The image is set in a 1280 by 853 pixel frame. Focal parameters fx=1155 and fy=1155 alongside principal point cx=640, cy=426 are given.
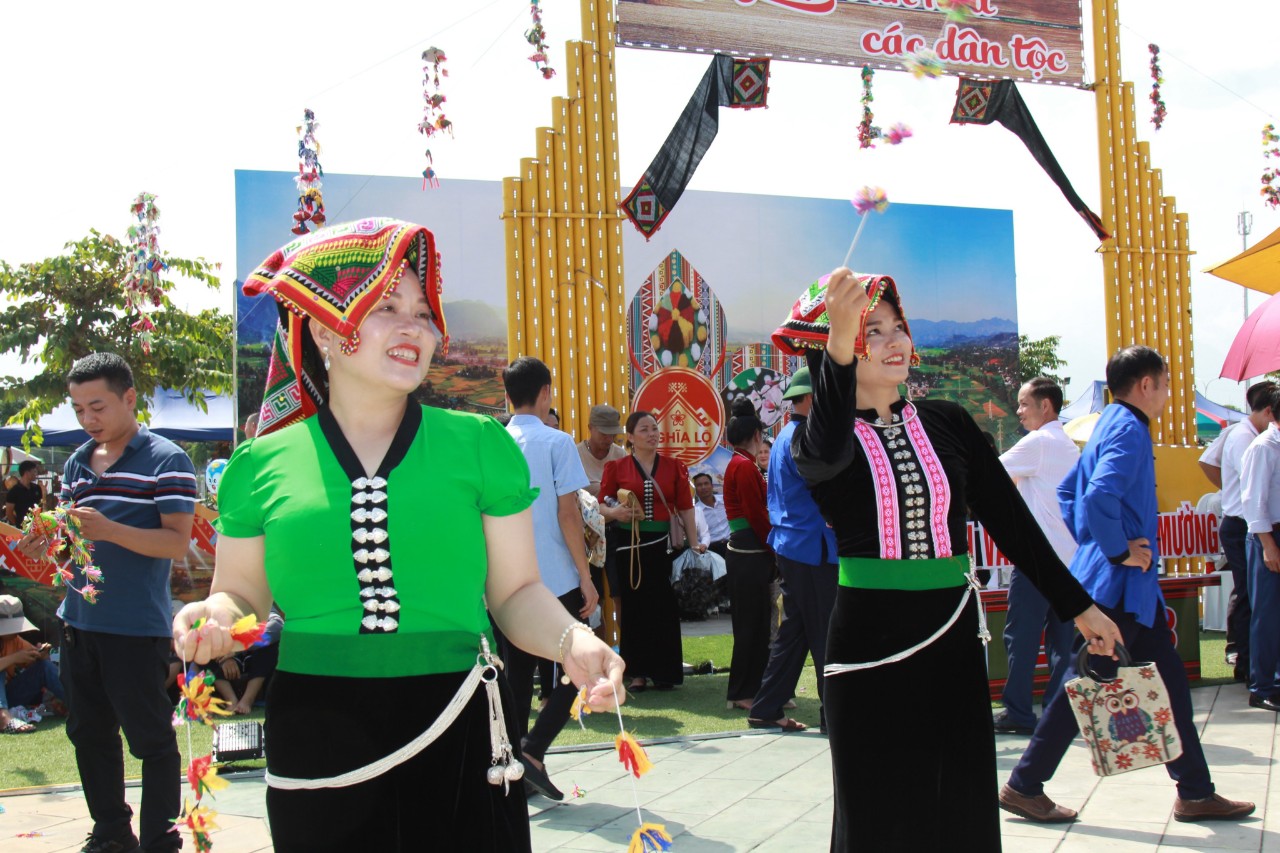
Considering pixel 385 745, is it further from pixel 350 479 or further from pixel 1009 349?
pixel 1009 349

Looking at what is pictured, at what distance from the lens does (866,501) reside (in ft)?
10.5

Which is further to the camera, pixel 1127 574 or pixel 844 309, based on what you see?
pixel 1127 574

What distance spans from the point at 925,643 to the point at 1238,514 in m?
5.73

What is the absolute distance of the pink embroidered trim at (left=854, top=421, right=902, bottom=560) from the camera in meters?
3.15

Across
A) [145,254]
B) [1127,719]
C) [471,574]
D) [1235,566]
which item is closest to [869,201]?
[471,574]

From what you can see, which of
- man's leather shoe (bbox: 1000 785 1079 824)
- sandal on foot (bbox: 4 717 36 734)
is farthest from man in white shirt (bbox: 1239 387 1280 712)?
sandal on foot (bbox: 4 717 36 734)

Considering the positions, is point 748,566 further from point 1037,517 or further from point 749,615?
point 1037,517

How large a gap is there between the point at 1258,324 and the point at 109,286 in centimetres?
1174

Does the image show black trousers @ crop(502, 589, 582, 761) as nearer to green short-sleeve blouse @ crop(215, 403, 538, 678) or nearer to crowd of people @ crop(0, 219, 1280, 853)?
crowd of people @ crop(0, 219, 1280, 853)

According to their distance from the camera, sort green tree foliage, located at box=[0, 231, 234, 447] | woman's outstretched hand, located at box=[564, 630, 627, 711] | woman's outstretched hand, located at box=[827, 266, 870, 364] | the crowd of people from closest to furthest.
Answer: woman's outstretched hand, located at box=[564, 630, 627, 711] → the crowd of people → woman's outstretched hand, located at box=[827, 266, 870, 364] → green tree foliage, located at box=[0, 231, 234, 447]

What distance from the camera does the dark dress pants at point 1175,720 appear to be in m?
4.49

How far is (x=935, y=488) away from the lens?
3.19 m

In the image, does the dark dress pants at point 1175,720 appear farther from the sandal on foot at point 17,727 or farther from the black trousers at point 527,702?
the sandal on foot at point 17,727

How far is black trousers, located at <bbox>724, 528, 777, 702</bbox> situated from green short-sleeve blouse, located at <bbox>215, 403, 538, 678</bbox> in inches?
209
